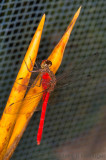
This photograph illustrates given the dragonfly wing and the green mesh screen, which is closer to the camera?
the dragonfly wing

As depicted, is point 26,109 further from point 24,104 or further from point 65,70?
point 65,70

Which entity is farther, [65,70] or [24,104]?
[65,70]

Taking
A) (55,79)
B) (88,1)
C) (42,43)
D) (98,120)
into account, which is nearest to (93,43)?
(88,1)

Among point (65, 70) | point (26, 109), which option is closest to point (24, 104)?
point (26, 109)

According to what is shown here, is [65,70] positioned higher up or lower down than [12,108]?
lower down

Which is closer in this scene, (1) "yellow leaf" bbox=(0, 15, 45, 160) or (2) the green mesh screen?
(1) "yellow leaf" bbox=(0, 15, 45, 160)

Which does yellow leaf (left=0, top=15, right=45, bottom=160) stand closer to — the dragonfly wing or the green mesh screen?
the dragonfly wing

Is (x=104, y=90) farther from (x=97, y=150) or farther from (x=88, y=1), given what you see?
(x=88, y=1)

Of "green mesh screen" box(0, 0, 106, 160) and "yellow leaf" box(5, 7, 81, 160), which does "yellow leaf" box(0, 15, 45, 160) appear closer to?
"yellow leaf" box(5, 7, 81, 160)

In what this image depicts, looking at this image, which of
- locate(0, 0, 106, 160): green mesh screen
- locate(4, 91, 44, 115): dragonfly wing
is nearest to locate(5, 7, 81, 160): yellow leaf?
locate(4, 91, 44, 115): dragonfly wing
